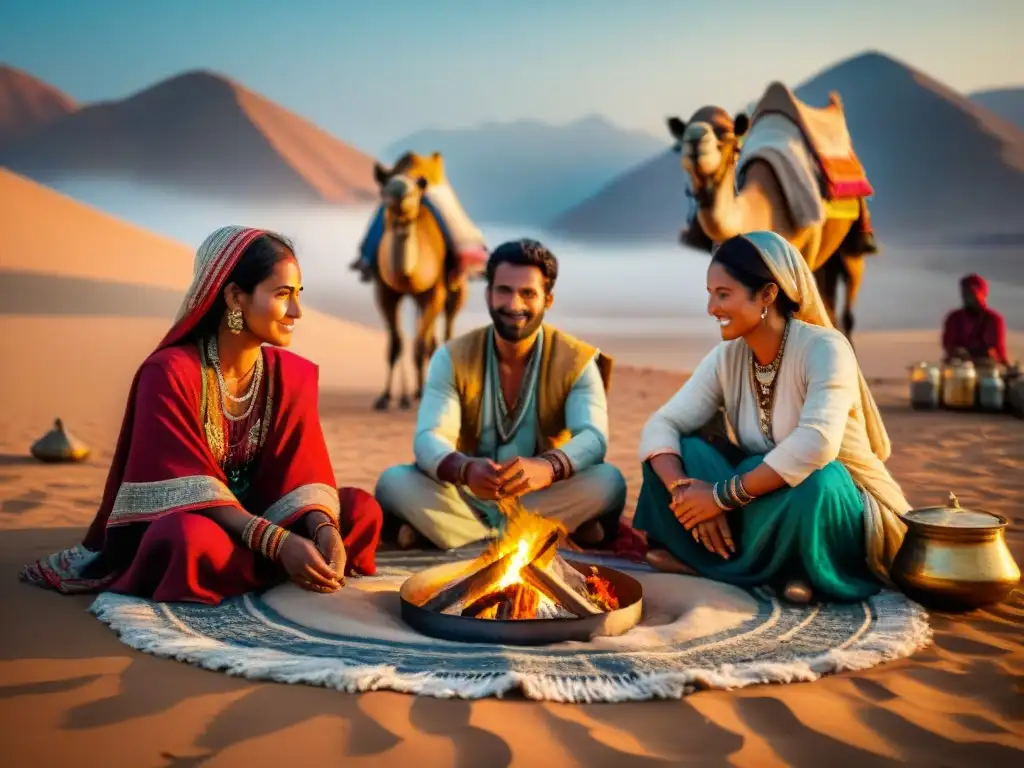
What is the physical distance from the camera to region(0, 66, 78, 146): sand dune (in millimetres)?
31672

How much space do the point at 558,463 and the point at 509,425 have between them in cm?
41

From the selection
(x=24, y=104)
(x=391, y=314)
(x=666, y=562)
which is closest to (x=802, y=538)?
(x=666, y=562)

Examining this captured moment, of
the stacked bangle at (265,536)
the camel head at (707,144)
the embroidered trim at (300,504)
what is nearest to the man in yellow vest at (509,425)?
the embroidered trim at (300,504)

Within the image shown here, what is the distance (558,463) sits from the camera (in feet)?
15.3

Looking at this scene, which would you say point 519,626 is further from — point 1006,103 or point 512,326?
point 1006,103

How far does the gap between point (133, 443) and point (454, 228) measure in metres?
7.10

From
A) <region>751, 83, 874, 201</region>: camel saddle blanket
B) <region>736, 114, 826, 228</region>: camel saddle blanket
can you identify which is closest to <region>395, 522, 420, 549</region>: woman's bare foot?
<region>736, 114, 826, 228</region>: camel saddle blanket

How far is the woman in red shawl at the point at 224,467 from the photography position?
398 centimetres

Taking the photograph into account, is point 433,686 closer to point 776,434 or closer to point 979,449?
point 776,434

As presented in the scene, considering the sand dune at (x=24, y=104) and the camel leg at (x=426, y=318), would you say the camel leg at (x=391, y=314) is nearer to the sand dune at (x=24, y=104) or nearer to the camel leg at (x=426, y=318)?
the camel leg at (x=426, y=318)

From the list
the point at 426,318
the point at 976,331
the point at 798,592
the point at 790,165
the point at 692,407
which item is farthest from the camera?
the point at 426,318

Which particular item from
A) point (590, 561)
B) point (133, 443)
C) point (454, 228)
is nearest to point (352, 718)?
point (133, 443)

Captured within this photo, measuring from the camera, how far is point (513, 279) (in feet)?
15.4

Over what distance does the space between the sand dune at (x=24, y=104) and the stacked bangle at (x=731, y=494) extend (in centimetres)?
3099
